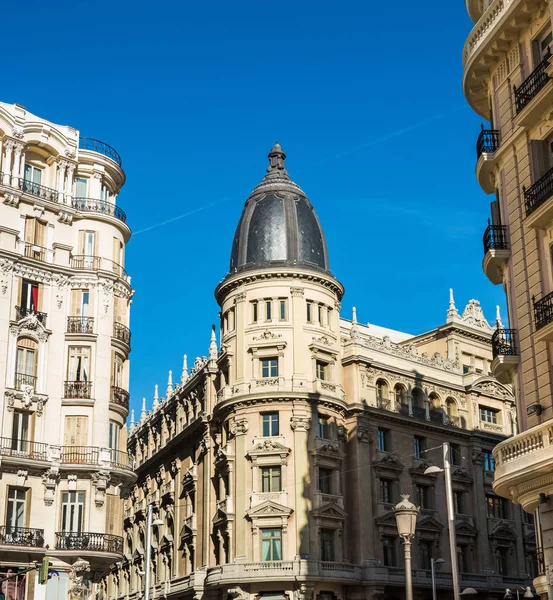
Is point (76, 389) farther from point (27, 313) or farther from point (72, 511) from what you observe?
point (72, 511)

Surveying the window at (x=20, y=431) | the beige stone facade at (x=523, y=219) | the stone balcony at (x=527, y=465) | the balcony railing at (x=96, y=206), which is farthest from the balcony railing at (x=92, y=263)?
the stone balcony at (x=527, y=465)

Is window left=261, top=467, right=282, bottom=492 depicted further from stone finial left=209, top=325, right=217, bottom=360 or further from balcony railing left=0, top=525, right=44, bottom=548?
balcony railing left=0, top=525, right=44, bottom=548

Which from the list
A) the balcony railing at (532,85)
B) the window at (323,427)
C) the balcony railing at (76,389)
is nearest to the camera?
the balcony railing at (532,85)

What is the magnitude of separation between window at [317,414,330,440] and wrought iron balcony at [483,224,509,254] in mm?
35191

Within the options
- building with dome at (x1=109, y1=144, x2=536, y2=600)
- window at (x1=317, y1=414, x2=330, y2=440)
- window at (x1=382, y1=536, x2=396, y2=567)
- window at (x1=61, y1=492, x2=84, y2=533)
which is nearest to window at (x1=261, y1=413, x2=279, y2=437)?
building with dome at (x1=109, y1=144, x2=536, y2=600)

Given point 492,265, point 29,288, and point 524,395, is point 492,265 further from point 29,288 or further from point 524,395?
point 29,288

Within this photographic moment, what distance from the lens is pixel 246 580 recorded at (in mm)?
61781

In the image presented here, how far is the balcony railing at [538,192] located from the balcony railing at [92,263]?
3056 centimetres

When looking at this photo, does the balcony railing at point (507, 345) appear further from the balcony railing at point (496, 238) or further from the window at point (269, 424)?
the window at point (269, 424)

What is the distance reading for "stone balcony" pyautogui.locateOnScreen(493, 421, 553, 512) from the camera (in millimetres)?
25984

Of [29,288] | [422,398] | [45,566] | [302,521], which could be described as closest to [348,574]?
[302,521]

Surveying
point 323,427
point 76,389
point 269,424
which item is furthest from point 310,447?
point 76,389

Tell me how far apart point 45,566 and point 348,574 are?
35.2 metres

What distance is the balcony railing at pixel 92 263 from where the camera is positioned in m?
55.2
